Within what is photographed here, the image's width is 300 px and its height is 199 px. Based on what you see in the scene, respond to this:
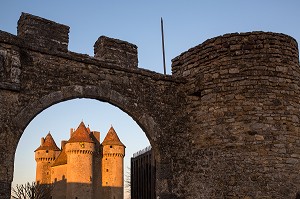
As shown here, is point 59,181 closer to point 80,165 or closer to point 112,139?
point 80,165

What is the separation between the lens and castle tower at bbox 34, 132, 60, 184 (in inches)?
1483

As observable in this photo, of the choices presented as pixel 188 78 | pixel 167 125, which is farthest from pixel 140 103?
pixel 188 78

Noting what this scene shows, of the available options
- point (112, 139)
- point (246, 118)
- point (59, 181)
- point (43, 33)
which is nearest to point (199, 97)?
point (246, 118)

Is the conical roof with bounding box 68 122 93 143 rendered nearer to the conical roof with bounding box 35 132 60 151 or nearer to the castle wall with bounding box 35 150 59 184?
the castle wall with bounding box 35 150 59 184

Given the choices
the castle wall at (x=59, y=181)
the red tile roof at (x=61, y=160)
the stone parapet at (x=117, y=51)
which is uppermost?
the red tile roof at (x=61, y=160)

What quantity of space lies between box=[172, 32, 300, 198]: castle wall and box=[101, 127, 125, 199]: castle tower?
87.9 feet

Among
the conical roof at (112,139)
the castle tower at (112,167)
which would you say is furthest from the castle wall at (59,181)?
the conical roof at (112,139)

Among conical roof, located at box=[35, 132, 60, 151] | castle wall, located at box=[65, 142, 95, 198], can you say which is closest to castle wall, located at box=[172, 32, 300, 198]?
castle wall, located at box=[65, 142, 95, 198]

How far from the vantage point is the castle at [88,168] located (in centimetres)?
3169

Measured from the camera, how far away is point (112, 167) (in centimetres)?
3400

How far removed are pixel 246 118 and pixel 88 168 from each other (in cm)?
2706

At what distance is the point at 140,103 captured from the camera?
23.6 feet

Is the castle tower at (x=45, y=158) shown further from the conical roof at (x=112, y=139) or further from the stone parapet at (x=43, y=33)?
the stone parapet at (x=43, y=33)

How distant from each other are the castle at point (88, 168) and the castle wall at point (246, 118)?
83.4 feet
